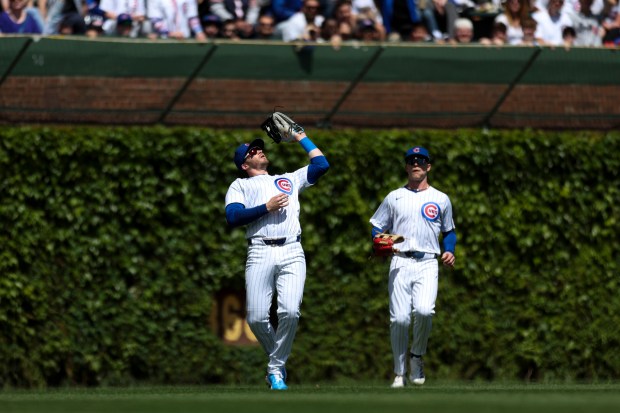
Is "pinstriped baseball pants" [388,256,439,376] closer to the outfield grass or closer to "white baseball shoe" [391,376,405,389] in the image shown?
"white baseball shoe" [391,376,405,389]

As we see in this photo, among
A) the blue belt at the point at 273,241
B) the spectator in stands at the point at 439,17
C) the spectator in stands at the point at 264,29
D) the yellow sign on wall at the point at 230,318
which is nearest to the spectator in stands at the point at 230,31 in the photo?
the spectator in stands at the point at 264,29

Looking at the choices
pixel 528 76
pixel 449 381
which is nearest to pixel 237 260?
pixel 449 381

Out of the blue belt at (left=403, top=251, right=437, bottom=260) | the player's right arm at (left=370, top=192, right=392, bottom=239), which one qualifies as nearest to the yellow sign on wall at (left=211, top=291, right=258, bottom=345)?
the player's right arm at (left=370, top=192, right=392, bottom=239)

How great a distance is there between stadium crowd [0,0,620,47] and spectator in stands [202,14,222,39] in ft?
0.04

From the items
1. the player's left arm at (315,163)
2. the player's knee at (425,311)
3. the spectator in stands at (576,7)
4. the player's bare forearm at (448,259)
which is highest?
the spectator in stands at (576,7)

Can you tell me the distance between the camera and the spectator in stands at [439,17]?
15.4 metres

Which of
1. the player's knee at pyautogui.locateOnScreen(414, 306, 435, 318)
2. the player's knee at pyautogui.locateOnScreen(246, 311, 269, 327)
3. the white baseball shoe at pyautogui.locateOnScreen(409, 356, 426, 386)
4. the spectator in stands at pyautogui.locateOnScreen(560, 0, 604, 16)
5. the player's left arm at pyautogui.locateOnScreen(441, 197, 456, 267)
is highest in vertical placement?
the spectator in stands at pyautogui.locateOnScreen(560, 0, 604, 16)

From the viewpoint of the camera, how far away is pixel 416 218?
11.0 metres

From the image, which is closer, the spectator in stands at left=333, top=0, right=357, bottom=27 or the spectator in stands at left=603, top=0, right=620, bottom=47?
the spectator in stands at left=333, top=0, right=357, bottom=27

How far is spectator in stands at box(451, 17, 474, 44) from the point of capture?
15.0m

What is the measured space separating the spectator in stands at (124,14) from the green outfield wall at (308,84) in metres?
1.30

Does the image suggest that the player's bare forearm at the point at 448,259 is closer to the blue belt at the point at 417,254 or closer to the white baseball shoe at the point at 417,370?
the blue belt at the point at 417,254

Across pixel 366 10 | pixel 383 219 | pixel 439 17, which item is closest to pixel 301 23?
pixel 366 10

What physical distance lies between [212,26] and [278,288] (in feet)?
16.6
